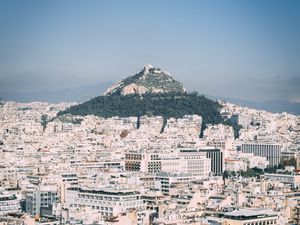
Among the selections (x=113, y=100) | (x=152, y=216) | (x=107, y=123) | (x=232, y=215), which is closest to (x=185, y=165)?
(x=152, y=216)

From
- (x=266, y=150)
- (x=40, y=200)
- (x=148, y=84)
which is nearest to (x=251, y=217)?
(x=40, y=200)

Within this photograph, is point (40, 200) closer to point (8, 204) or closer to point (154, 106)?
point (8, 204)

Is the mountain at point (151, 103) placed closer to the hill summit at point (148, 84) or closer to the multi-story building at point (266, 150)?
the hill summit at point (148, 84)

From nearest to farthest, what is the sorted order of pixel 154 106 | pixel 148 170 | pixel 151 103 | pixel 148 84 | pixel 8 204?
pixel 8 204, pixel 148 170, pixel 154 106, pixel 151 103, pixel 148 84

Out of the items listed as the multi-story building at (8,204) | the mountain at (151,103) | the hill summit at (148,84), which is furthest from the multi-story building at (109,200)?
the hill summit at (148,84)

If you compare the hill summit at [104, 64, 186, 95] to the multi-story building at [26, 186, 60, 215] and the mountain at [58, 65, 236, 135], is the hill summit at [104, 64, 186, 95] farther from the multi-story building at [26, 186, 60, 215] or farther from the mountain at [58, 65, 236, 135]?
the multi-story building at [26, 186, 60, 215]

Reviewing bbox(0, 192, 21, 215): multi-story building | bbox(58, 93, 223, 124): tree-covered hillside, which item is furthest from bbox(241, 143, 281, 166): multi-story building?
bbox(0, 192, 21, 215): multi-story building

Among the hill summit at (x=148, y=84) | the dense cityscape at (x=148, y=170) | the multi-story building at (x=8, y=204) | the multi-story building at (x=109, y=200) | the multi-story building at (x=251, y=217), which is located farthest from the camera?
the hill summit at (x=148, y=84)

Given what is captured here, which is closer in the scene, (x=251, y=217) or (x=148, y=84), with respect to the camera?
(x=251, y=217)
